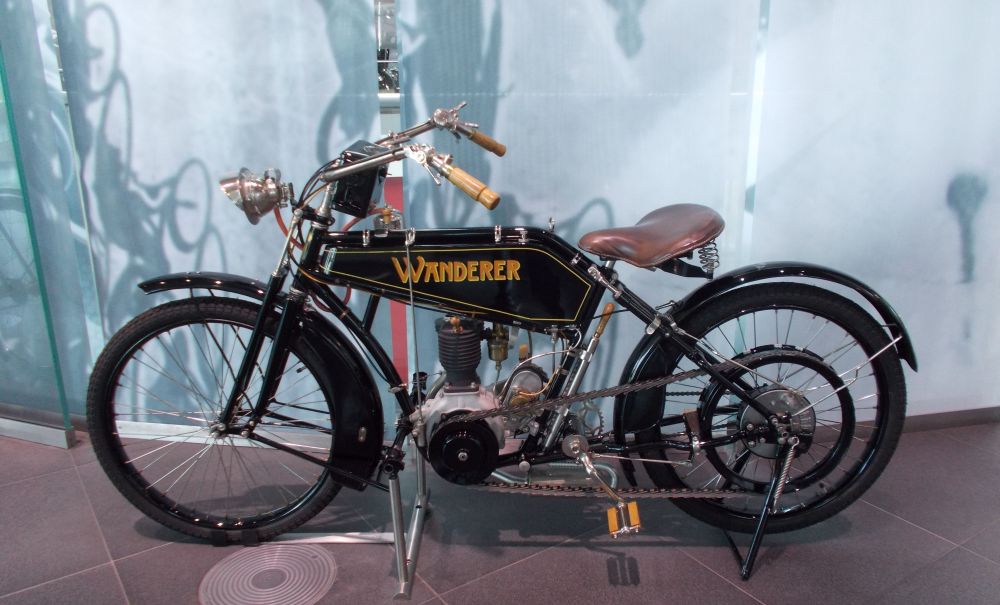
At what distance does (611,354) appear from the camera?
2438mm

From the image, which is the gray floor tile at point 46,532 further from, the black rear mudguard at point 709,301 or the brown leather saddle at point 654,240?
the brown leather saddle at point 654,240

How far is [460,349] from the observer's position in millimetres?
1685

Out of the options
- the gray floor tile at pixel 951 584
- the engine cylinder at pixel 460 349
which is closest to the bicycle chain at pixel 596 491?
the engine cylinder at pixel 460 349

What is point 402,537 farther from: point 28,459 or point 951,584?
point 28,459

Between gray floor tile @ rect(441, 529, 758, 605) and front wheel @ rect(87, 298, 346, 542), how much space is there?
57cm

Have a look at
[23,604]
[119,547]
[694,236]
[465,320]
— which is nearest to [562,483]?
[465,320]

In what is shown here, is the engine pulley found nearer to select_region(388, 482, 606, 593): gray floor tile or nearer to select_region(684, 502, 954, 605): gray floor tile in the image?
select_region(388, 482, 606, 593): gray floor tile

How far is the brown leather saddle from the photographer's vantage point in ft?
5.18

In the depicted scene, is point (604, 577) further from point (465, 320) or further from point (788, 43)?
point (788, 43)

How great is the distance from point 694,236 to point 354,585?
4.26 feet

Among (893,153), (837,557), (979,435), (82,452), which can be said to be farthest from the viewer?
(979,435)

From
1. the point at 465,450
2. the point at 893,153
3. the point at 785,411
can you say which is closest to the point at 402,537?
the point at 465,450

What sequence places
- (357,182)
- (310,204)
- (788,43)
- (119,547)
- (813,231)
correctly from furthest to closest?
(813,231) < (788,43) < (119,547) < (310,204) < (357,182)

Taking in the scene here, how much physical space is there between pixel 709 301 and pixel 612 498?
595 millimetres
